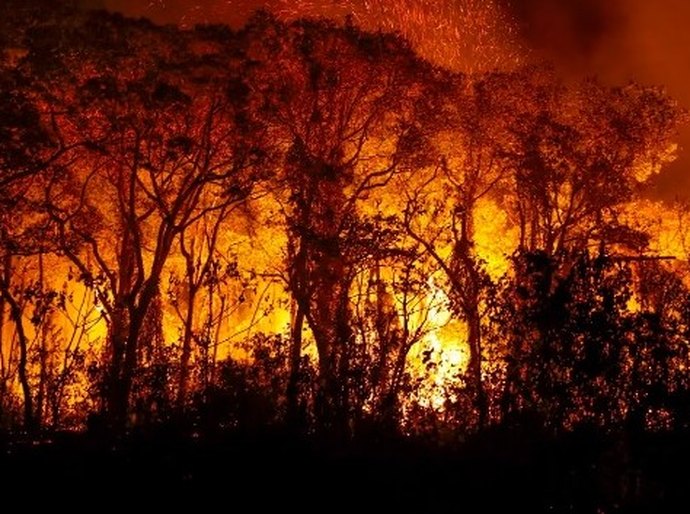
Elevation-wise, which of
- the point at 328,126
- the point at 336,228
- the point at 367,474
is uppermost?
the point at 328,126

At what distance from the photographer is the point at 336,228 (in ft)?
73.1

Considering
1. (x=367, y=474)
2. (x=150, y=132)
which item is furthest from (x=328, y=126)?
(x=367, y=474)

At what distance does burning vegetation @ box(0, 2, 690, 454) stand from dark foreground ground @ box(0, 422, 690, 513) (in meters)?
0.65

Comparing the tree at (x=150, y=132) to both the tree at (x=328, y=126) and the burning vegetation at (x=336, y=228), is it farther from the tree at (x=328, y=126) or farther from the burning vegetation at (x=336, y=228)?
the tree at (x=328, y=126)

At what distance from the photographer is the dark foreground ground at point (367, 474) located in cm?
995

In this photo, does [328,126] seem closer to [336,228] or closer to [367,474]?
[336,228]

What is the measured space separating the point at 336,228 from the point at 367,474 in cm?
1211

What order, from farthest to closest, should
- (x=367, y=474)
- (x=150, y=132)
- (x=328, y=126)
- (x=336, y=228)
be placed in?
1. (x=328, y=126)
2. (x=336, y=228)
3. (x=150, y=132)
4. (x=367, y=474)

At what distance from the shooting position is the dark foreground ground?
9945 millimetres

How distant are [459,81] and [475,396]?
14244 millimetres

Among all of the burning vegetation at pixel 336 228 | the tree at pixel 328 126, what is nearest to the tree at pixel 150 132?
the burning vegetation at pixel 336 228

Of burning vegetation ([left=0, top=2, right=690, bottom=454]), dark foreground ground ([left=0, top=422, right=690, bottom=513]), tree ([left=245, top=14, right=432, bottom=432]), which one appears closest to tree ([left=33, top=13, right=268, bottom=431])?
burning vegetation ([left=0, top=2, right=690, bottom=454])

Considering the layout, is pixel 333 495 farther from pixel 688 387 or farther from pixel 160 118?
pixel 160 118

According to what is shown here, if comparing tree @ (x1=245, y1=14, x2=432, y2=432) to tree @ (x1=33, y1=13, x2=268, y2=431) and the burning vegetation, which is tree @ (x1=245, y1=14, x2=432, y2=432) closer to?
the burning vegetation
